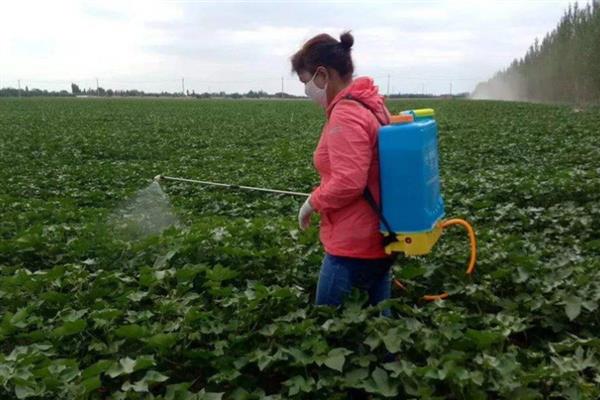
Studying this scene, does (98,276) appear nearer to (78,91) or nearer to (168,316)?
(168,316)

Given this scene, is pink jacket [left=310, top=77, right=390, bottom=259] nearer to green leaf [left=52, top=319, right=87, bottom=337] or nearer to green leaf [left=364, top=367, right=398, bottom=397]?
green leaf [left=364, top=367, right=398, bottom=397]

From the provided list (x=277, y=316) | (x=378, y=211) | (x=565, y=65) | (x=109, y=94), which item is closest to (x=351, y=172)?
(x=378, y=211)

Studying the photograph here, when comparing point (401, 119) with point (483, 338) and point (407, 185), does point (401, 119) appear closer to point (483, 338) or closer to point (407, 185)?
point (407, 185)

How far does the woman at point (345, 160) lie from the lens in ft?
9.34

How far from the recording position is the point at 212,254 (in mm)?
4586

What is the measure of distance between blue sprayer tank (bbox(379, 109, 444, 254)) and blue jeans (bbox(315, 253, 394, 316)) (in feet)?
0.82

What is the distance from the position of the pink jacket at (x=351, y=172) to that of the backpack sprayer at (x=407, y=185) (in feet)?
0.19

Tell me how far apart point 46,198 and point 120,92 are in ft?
311

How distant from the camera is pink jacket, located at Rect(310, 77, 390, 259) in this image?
9.32 ft

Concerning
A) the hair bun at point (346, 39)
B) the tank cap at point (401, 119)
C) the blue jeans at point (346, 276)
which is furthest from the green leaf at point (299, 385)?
the hair bun at point (346, 39)

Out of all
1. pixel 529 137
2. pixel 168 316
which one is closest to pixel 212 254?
pixel 168 316

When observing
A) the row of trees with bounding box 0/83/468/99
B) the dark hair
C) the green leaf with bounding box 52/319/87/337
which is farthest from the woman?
the row of trees with bounding box 0/83/468/99

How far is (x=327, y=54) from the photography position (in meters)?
2.94

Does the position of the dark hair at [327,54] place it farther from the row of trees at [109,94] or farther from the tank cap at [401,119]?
the row of trees at [109,94]
